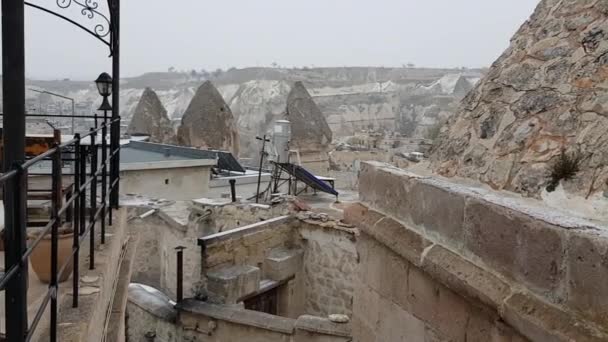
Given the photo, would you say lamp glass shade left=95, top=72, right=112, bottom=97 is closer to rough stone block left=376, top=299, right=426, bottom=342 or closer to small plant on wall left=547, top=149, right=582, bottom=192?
rough stone block left=376, top=299, right=426, bottom=342

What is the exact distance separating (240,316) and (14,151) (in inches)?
227

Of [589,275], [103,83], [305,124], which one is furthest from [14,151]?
[305,124]

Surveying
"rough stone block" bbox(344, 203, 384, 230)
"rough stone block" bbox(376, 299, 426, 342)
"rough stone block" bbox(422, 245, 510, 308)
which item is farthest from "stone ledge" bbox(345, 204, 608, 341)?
"rough stone block" bbox(376, 299, 426, 342)

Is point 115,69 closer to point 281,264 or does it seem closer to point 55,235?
point 55,235

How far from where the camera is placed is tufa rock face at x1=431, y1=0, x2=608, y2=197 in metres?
2.47

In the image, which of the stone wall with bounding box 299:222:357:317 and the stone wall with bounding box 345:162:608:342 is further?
the stone wall with bounding box 299:222:357:317

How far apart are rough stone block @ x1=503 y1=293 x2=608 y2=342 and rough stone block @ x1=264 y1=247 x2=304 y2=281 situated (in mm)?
A: 6990

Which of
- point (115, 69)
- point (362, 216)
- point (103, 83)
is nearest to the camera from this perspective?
point (362, 216)

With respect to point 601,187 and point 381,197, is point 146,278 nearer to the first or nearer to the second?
point 381,197

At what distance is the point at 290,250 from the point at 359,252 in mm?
5897

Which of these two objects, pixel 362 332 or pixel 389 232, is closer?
pixel 389 232

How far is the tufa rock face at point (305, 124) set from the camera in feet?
79.8

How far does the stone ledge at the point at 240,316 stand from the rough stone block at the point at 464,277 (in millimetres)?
4631

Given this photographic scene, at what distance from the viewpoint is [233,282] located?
7.73m
